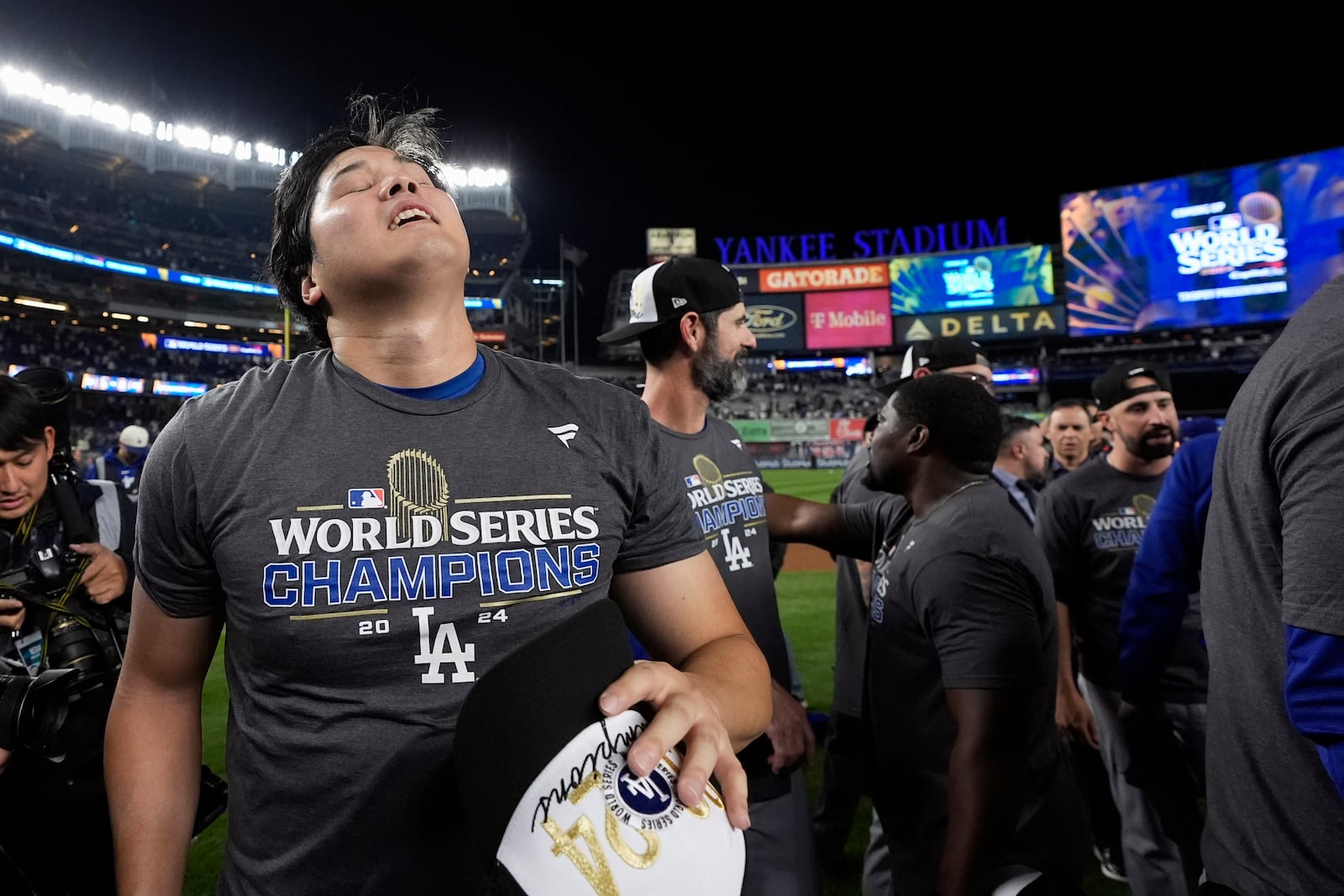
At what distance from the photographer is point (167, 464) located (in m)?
1.43

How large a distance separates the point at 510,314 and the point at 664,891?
62.4 m

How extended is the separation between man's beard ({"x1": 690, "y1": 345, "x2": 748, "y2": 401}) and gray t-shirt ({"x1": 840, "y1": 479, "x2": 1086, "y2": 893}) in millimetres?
1078

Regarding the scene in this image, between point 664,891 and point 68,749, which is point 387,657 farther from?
point 68,749

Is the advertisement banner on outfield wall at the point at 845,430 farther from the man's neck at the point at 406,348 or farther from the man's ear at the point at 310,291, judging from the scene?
the man's neck at the point at 406,348

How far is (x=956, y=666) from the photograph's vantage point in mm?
2266

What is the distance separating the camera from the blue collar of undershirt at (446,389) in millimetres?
1565

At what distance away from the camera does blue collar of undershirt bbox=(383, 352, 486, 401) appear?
1.57 meters

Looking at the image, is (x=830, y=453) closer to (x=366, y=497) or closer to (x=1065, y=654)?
(x=1065, y=654)

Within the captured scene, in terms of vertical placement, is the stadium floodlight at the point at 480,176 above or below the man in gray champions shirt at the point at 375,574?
above

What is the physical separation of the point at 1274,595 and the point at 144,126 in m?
60.1

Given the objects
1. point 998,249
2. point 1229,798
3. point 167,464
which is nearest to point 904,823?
point 1229,798

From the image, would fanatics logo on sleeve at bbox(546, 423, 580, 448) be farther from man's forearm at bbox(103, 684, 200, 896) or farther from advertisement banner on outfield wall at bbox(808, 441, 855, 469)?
advertisement banner on outfield wall at bbox(808, 441, 855, 469)

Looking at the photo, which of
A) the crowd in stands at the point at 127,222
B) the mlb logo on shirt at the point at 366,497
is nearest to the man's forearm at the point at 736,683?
the mlb logo on shirt at the point at 366,497

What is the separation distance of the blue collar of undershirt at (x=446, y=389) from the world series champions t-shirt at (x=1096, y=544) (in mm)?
3542
